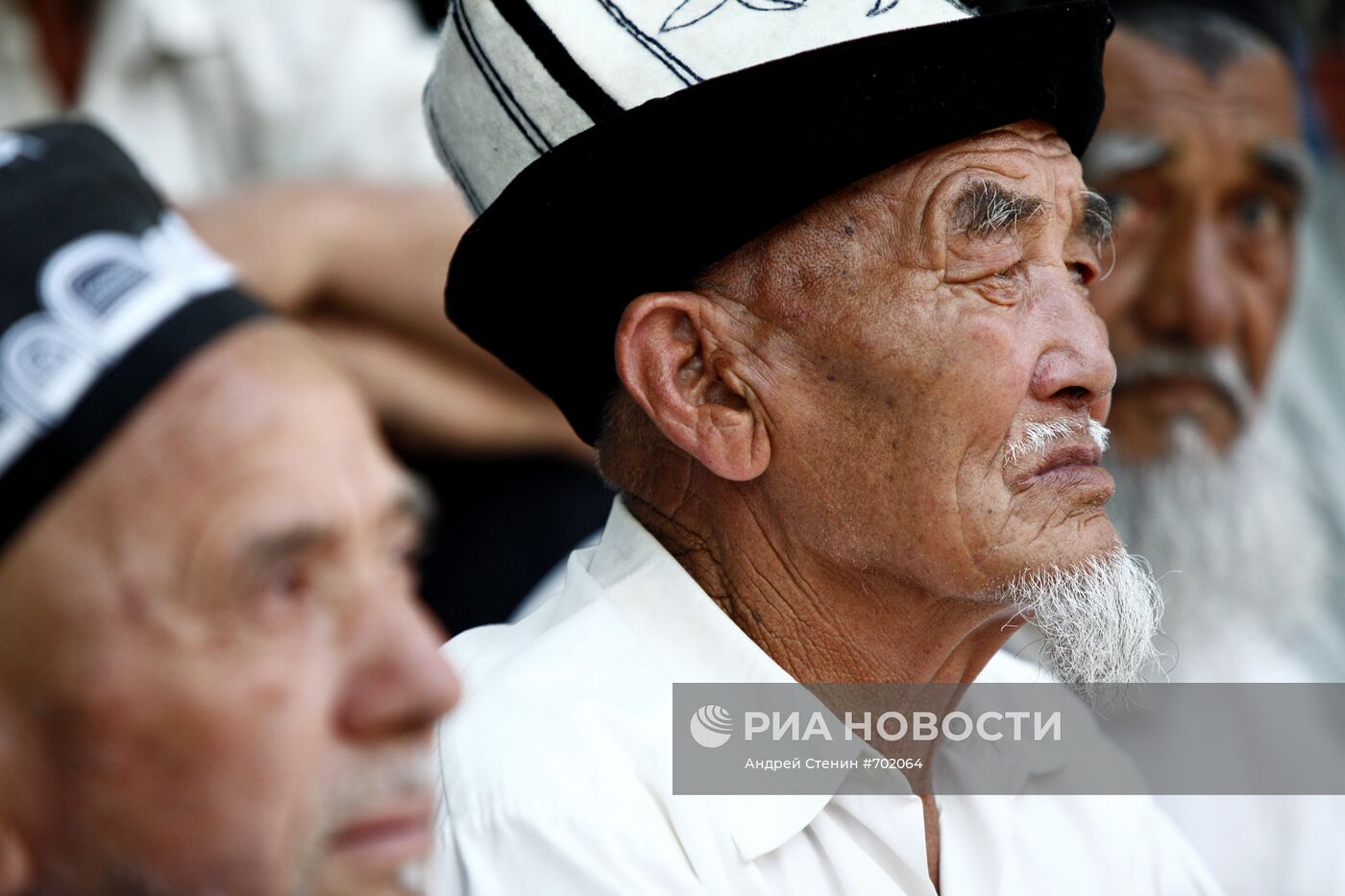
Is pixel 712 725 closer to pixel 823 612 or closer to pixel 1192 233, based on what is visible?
pixel 823 612

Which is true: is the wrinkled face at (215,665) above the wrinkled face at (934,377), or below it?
below

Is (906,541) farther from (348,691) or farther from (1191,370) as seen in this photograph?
(1191,370)

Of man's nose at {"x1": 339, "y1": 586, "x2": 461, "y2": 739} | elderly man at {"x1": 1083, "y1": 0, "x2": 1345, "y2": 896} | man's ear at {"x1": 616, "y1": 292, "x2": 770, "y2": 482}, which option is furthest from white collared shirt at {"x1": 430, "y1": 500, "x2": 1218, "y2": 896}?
elderly man at {"x1": 1083, "y1": 0, "x2": 1345, "y2": 896}

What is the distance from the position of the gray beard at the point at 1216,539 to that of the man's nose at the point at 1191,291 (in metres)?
0.33

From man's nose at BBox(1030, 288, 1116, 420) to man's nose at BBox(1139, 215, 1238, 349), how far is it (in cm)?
266

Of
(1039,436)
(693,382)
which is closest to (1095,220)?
(1039,436)

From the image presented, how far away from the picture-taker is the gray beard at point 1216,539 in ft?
17.4

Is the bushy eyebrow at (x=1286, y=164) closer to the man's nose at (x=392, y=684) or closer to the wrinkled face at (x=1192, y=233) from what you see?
the wrinkled face at (x=1192, y=233)

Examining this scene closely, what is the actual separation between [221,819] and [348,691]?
189 millimetres

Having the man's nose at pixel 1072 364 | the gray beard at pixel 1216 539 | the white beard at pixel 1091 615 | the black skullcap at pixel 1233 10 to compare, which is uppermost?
the black skullcap at pixel 1233 10

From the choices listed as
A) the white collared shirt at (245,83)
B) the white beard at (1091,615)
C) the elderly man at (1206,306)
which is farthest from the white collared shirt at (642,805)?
the white collared shirt at (245,83)

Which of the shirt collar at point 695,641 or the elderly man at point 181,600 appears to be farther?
the shirt collar at point 695,641

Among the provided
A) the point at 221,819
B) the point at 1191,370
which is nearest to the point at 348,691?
the point at 221,819

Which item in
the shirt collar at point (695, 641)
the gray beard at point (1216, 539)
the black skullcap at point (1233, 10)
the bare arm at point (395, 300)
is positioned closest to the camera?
the shirt collar at point (695, 641)
